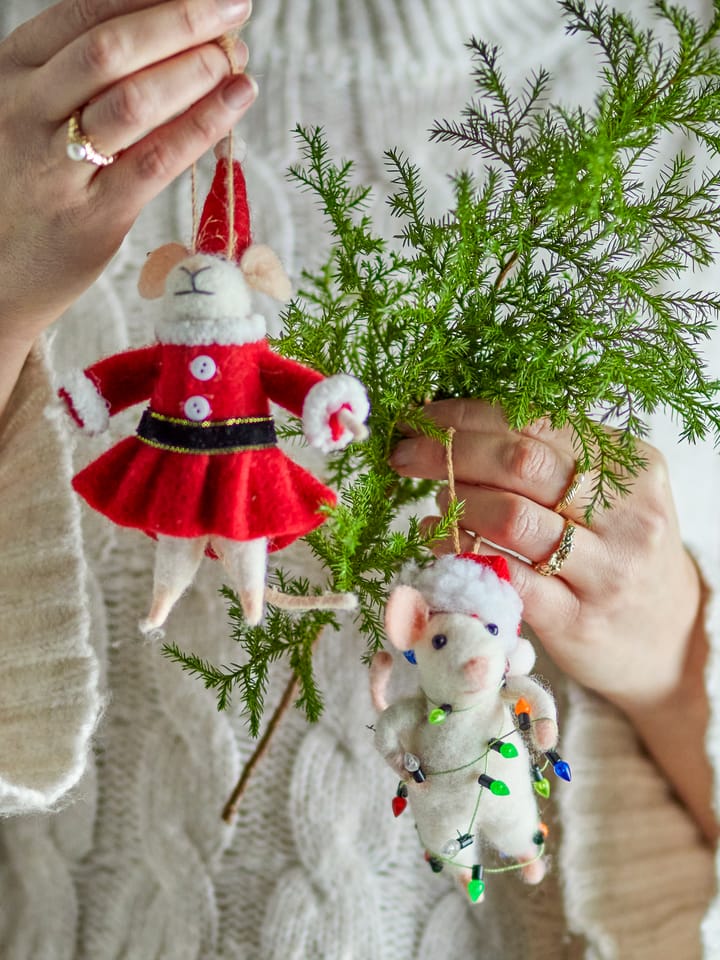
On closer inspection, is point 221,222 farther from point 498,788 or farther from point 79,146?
point 498,788

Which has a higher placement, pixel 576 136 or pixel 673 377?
pixel 576 136

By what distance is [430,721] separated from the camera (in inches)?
24.5

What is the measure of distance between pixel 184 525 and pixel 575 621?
19.3 inches

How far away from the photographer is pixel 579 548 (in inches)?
32.1

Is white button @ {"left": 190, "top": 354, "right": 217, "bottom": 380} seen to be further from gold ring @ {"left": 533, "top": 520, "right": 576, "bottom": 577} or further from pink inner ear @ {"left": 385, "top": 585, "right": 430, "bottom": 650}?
gold ring @ {"left": 533, "top": 520, "right": 576, "bottom": 577}

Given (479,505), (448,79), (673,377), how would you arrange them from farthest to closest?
1. (448,79)
2. (479,505)
3. (673,377)

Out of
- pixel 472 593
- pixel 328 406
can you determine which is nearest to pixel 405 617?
pixel 472 593

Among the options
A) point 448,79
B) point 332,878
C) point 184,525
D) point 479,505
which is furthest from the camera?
point 448,79

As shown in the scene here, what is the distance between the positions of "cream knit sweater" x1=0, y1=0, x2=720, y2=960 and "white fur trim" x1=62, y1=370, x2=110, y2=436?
1.40 feet

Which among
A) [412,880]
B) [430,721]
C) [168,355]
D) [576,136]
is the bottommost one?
[412,880]

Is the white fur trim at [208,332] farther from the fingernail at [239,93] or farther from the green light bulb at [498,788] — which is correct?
the green light bulb at [498,788]

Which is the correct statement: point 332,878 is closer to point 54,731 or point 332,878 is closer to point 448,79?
point 54,731

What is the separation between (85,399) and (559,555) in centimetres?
46

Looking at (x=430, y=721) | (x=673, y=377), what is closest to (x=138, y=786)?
(x=430, y=721)
